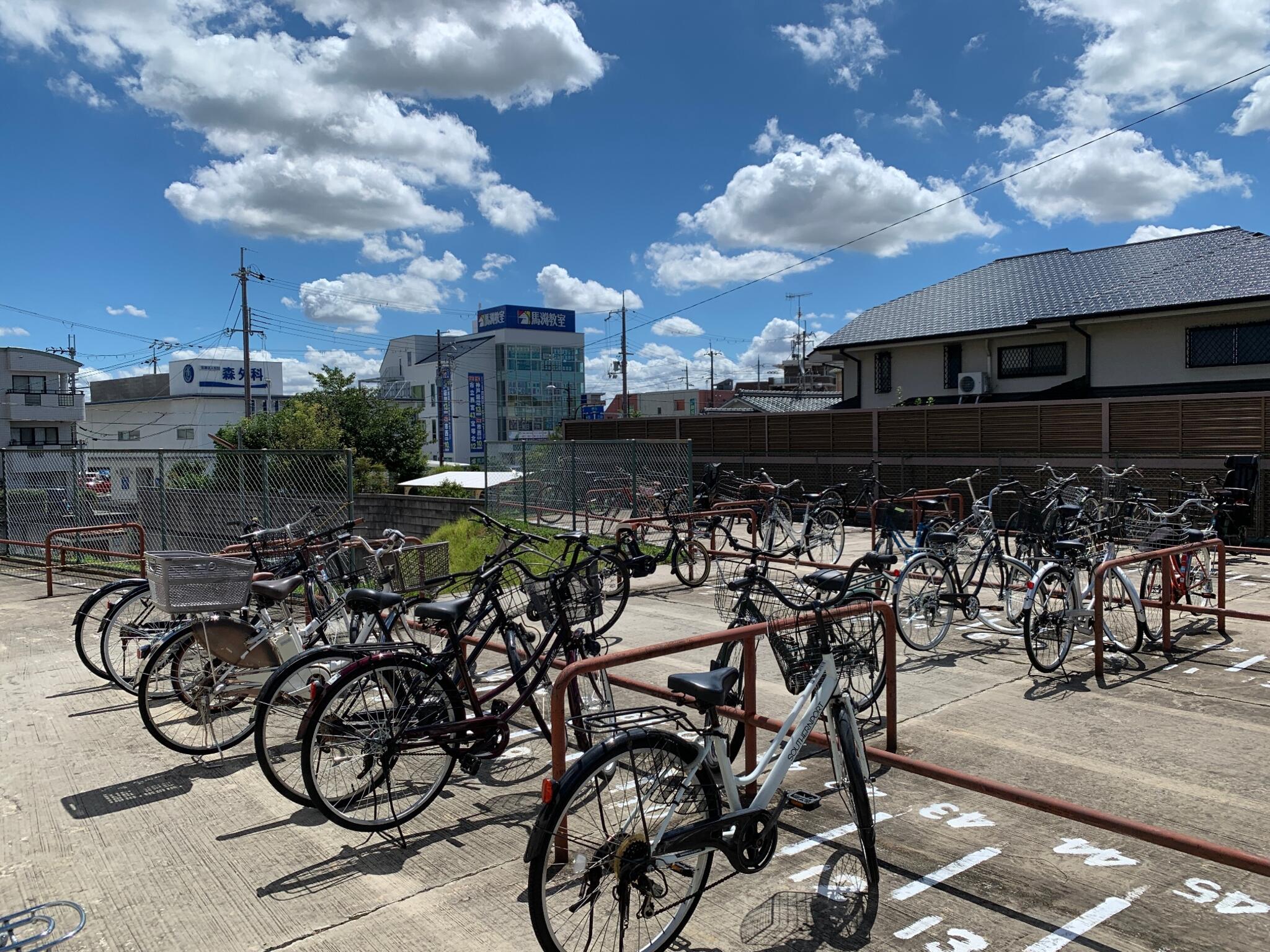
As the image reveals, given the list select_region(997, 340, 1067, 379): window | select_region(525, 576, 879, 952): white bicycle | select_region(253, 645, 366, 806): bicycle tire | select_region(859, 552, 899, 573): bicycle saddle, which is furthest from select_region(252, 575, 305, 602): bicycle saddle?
select_region(997, 340, 1067, 379): window

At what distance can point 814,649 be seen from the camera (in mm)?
3535

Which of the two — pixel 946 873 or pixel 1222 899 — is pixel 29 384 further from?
pixel 1222 899

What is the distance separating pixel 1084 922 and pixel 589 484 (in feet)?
50.1

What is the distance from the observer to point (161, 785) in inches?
182

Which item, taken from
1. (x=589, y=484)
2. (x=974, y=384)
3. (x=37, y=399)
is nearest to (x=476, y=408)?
(x=37, y=399)

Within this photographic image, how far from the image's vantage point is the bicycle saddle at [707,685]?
9.72ft

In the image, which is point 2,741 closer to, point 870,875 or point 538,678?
point 538,678

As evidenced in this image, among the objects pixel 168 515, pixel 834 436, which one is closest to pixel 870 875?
pixel 168 515

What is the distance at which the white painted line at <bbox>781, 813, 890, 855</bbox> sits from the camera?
12.5 feet

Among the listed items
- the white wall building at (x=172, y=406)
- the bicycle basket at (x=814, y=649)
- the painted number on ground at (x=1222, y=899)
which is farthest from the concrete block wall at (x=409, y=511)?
the white wall building at (x=172, y=406)

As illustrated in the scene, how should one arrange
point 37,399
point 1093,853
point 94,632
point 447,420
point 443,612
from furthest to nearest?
point 447,420 → point 37,399 → point 94,632 → point 443,612 → point 1093,853

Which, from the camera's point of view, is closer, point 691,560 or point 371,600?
point 371,600

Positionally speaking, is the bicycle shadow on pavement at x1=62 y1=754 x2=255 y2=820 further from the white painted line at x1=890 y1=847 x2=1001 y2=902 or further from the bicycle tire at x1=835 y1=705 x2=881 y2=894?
the white painted line at x1=890 y1=847 x2=1001 y2=902

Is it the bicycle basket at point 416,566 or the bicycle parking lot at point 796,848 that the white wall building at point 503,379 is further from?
the bicycle parking lot at point 796,848
